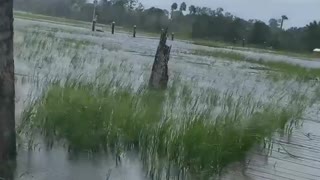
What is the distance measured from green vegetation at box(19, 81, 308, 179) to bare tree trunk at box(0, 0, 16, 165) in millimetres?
1157

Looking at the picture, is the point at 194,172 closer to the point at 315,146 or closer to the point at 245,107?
the point at 315,146

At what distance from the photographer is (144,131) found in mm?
6762

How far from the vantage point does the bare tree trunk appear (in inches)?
191

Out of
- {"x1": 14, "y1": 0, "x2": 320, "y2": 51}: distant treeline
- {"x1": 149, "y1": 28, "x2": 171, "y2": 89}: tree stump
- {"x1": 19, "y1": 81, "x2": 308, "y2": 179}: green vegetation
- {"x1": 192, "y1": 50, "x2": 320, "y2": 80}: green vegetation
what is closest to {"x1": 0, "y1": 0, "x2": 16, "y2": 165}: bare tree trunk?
{"x1": 19, "y1": 81, "x2": 308, "y2": 179}: green vegetation

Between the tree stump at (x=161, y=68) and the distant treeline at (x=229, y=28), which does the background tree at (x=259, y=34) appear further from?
the tree stump at (x=161, y=68)

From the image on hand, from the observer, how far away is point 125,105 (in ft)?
24.7

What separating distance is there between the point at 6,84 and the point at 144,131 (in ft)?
7.16

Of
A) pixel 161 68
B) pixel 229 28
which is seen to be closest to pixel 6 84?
pixel 161 68

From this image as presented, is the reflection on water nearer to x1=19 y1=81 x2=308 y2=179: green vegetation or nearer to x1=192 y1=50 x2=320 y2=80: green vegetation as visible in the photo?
x1=19 y1=81 x2=308 y2=179: green vegetation

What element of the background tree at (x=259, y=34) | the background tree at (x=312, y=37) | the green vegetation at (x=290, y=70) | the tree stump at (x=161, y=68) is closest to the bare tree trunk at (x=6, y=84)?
the tree stump at (x=161, y=68)

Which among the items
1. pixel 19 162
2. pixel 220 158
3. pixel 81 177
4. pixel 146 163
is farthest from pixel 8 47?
pixel 220 158

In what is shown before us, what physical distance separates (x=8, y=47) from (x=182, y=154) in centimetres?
232

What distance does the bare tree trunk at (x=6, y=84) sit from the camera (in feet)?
15.9

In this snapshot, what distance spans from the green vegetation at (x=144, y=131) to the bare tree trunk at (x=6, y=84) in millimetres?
1157
